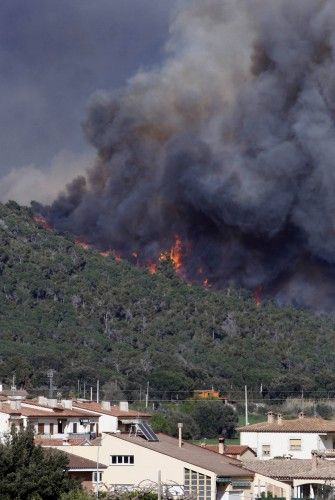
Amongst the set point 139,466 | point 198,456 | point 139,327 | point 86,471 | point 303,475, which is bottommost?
point 86,471

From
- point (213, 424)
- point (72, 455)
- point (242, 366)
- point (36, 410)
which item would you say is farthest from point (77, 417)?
point (242, 366)

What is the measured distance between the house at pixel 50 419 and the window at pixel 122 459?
16.2 feet

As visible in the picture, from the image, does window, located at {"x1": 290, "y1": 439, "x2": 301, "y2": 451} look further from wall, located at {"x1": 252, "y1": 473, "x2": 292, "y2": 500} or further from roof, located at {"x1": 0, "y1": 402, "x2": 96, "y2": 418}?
wall, located at {"x1": 252, "y1": 473, "x2": 292, "y2": 500}

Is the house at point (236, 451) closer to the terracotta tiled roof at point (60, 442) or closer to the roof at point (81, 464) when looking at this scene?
the terracotta tiled roof at point (60, 442)

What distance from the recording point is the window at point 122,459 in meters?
50.8

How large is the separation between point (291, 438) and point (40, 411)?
48.5ft

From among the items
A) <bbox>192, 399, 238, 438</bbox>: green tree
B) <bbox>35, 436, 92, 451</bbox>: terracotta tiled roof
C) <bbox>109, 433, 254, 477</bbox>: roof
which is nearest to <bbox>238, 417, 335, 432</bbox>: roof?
<bbox>109, 433, 254, 477</bbox>: roof

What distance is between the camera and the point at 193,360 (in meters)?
130

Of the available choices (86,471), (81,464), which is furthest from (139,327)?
(86,471)

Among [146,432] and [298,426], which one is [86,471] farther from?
[298,426]

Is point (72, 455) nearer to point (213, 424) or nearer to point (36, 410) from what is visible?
point (36, 410)

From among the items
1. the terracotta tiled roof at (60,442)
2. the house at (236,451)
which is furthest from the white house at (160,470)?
the house at (236,451)

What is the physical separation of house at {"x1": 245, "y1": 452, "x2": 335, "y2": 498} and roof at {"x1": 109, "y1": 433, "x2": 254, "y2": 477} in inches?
34.5

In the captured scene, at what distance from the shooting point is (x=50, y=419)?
59.2 meters
